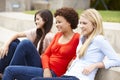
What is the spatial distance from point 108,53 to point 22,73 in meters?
0.95

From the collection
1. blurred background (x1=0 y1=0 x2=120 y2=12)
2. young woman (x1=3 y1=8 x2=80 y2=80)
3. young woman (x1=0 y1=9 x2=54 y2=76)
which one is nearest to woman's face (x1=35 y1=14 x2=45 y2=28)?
young woman (x1=0 y1=9 x2=54 y2=76)

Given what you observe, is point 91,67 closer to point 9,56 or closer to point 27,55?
point 27,55

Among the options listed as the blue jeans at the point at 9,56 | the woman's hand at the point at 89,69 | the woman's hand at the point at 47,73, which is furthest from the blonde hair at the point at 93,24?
the blue jeans at the point at 9,56

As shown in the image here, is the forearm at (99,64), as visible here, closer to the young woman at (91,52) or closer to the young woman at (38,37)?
the young woman at (91,52)

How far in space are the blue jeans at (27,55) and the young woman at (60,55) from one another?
0.17 metres

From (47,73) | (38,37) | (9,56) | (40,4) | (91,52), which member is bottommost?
(40,4)

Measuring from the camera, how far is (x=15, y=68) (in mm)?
3963

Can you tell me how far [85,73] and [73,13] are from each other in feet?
2.34

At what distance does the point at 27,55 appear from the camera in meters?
4.25

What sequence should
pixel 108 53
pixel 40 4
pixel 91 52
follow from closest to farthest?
pixel 108 53, pixel 91 52, pixel 40 4

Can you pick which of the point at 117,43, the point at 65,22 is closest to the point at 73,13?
the point at 65,22

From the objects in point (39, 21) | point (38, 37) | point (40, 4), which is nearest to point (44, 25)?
point (39, 21)

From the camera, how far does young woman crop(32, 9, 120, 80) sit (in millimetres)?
3650

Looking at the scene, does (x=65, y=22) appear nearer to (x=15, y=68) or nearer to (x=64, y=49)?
(x=64, y=49)
